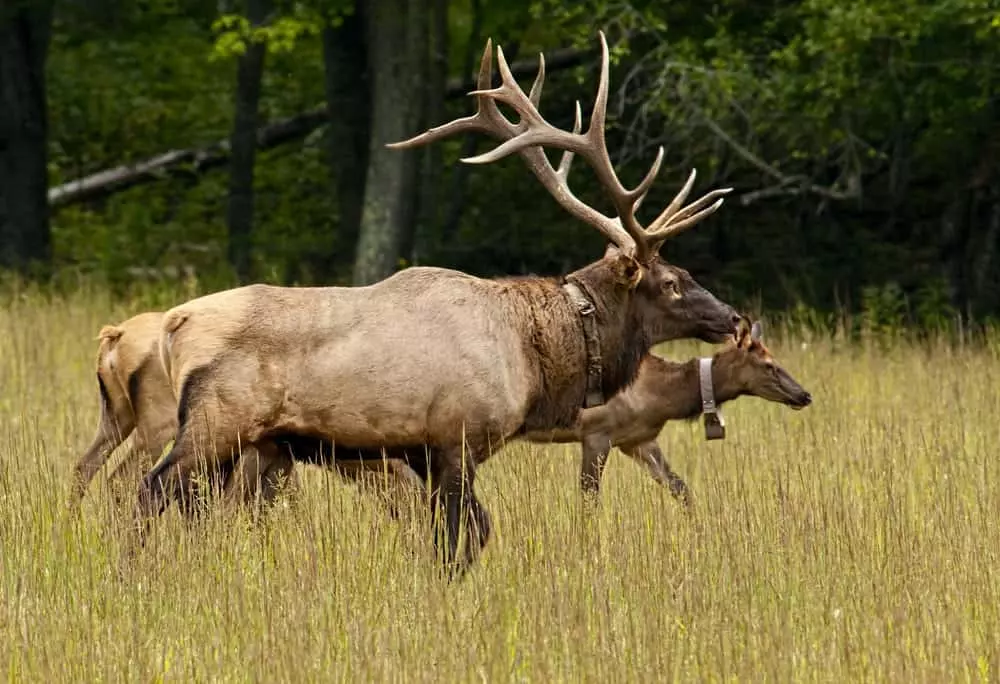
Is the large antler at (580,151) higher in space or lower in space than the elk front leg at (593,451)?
higher

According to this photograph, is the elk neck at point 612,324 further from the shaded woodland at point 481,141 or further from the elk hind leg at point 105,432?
the shaded woodland at point 481,141

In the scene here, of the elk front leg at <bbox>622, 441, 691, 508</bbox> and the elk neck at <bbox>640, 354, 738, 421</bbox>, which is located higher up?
the elk neck at <bbox>640, 354, 738, 421</bbox>

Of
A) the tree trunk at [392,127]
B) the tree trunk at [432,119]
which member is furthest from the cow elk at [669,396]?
the tree trunk at [432,119]

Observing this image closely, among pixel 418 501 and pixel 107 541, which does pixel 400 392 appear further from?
pixel 107 541

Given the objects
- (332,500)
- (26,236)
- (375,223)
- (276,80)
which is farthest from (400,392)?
(276,80)

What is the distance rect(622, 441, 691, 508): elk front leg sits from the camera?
337 inches

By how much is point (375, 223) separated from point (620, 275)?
9.12m

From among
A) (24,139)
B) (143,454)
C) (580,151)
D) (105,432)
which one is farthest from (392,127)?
(143,454)

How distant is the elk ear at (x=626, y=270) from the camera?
771cm

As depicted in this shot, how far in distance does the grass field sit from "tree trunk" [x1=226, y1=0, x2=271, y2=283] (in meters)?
11.3

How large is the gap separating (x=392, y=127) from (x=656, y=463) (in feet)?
25.7

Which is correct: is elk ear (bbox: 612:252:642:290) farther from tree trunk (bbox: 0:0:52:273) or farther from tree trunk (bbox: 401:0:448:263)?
tree trunk (bbox: 0:0:52:273)

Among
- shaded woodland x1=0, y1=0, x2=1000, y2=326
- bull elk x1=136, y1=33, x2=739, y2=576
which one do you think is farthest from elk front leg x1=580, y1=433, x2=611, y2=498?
shaded woodland x1=0, y1=0, x2=1000, y2=326

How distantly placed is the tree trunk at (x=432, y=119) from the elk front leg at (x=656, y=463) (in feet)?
25.1
